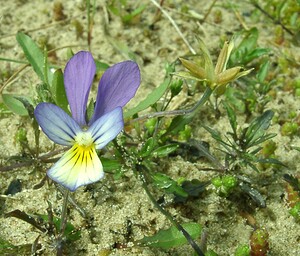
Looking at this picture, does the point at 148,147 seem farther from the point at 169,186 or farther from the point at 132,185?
the point at 132,185

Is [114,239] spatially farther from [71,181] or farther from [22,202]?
[71,181]

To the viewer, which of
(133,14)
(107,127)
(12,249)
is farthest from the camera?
(133,14)

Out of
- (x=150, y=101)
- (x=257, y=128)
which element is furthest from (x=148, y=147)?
(x=257, y=128)

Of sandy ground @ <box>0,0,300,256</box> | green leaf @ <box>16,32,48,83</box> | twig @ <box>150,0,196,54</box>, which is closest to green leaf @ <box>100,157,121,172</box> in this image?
sandy ground @ <box>0,0,300,256</box>

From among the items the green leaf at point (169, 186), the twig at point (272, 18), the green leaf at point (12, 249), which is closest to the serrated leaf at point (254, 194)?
the green leaf at point (169, 186)

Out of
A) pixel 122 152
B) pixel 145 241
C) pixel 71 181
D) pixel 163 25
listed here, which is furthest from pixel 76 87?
pixel 163 25

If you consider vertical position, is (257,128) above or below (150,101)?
below

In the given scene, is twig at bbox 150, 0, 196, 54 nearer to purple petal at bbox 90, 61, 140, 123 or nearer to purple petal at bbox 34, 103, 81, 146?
purple petal at bbox 90, 61, 140, 123
